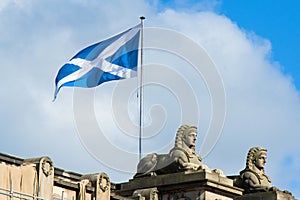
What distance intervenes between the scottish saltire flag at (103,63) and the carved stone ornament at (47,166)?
890 centimetres

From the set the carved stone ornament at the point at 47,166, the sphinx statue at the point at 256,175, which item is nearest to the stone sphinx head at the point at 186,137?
the sphinx statue at the point at 256,175

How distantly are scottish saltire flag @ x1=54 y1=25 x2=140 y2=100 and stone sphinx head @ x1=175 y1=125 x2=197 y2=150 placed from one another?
4.82 m

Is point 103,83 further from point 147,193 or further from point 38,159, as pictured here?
point 38,159

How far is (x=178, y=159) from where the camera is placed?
70562 millimetres

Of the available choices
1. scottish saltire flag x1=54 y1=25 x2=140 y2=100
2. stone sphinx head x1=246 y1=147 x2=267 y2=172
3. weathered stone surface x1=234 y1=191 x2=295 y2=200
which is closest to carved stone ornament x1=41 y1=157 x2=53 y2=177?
scottish saltire flag x1=54 y1=25 x2=140 y2=100

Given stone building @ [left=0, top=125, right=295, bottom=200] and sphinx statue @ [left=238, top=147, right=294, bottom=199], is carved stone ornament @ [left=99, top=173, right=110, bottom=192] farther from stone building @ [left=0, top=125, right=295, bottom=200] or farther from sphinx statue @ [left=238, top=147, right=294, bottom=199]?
sphinx statue @ [left=238, top=147, right=294, bottom=199]

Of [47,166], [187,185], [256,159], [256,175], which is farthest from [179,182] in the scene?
[47,166]

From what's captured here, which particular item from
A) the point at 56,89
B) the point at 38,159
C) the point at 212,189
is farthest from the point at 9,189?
the point at 212,189

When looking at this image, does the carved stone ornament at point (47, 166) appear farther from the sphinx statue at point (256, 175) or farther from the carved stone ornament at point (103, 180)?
the sphinx statue at point (256, 175)

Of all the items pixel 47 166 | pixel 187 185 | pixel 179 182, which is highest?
pixel 179 182

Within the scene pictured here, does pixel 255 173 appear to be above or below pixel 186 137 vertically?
below

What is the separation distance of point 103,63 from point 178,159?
6968mm

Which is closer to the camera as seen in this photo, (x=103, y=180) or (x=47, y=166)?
(x=47, y=166)

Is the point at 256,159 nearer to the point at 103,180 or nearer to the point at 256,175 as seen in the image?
the point at 256,175
